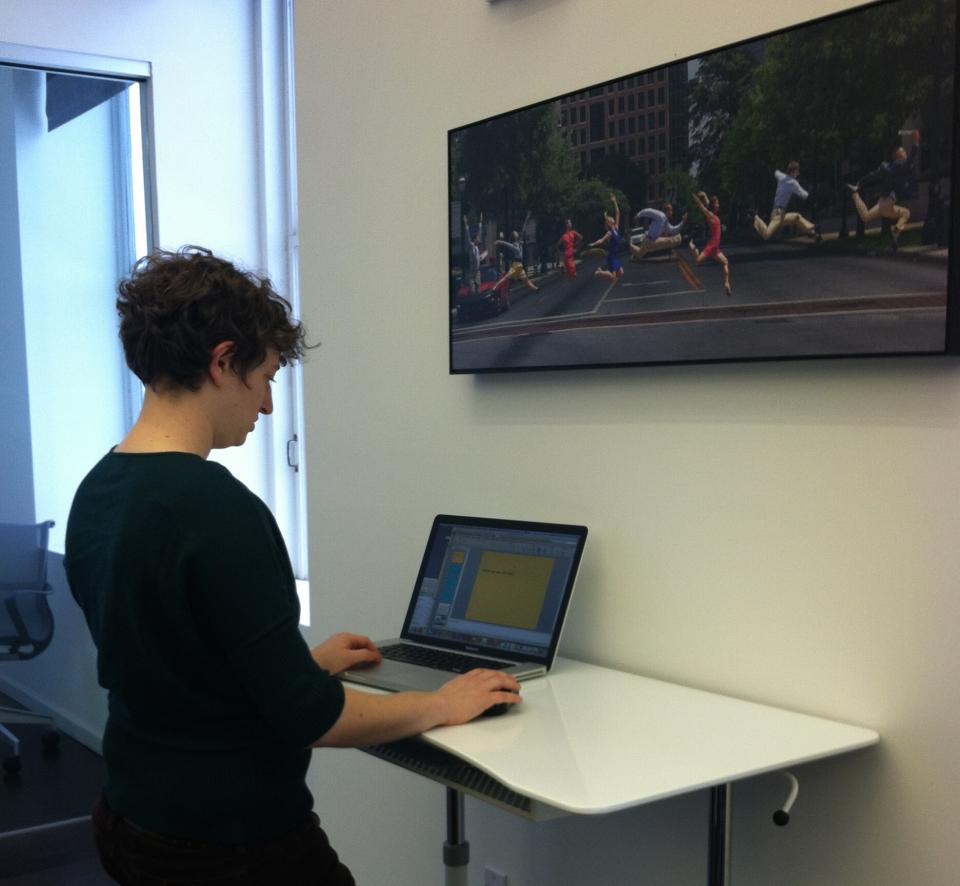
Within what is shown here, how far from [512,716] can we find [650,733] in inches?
8.3

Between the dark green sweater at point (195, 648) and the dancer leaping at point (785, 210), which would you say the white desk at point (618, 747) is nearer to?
the dark green sweater at point (195, 648)

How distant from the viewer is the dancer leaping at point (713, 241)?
171 centimetres

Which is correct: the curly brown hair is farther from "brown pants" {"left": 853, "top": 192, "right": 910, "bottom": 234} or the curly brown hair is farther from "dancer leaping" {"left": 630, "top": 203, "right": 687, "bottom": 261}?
"brown pants" {"left": 853, "top": 192, "right": 910, "bottom": 234}

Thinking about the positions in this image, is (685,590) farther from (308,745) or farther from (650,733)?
(308,745)

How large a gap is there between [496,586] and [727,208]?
0.78m

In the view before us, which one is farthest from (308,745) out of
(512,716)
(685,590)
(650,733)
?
(685,590)

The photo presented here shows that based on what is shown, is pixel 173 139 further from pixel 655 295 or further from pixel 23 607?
pixel 655 295

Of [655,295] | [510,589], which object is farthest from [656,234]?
[510,589]

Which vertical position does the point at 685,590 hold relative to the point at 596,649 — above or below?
above

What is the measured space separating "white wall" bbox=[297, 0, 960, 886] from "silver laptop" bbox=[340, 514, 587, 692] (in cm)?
11

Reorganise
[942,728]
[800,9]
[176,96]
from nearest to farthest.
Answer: [942,728], [800,9], [176,96]

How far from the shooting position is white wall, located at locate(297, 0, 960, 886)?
A: 1544mm

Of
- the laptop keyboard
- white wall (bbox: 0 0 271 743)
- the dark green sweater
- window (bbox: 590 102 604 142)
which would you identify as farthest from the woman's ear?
white wall (bbox: 0 0 271 743)

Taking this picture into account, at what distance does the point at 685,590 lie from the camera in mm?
1853
